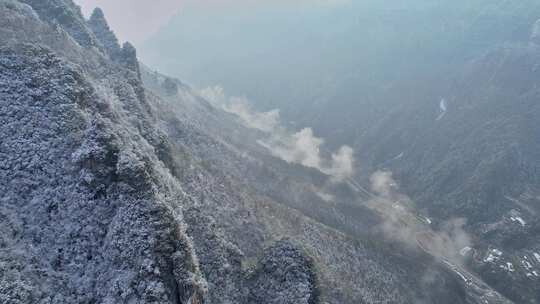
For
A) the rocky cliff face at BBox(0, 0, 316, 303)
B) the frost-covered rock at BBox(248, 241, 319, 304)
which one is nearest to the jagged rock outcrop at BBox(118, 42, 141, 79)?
the rocky cliff face at BBox(0, 0, 316, 303)

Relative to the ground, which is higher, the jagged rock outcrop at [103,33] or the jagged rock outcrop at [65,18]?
the jagged rock outcrop at [103,33]

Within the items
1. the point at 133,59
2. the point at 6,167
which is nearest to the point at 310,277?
the point at 6,167

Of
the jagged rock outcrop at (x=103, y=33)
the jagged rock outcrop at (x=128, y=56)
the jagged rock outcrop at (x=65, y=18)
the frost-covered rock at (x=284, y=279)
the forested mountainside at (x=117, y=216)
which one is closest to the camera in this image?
the forested mountainside at (x=117, y=216)

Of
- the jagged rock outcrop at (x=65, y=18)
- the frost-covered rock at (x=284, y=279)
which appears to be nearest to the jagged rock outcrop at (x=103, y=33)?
the jagged rock outcrop at (x=65, y=18)

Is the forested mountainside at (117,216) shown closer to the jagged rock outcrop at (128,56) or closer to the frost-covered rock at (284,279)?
the frost-covered rock at (284,279)

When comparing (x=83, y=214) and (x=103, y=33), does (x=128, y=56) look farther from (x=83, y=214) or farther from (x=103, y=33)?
(x=83, y=214)

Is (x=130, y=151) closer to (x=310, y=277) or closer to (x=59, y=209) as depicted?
(x=59, y=209)
